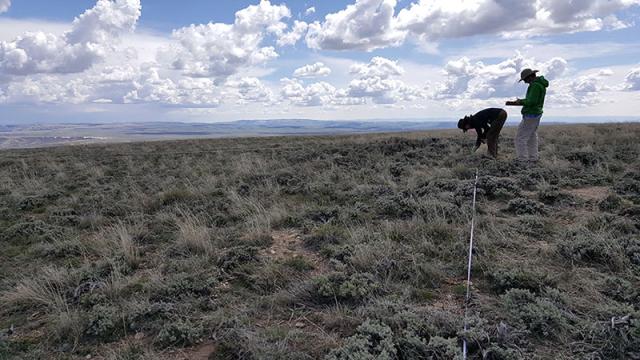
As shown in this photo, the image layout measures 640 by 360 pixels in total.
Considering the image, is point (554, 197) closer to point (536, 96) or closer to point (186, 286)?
point (536, 96)

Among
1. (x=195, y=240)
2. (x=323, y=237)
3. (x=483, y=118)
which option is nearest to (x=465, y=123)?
(x=483, y=118)

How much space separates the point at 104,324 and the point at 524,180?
7465 mm

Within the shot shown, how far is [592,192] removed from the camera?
7.60m

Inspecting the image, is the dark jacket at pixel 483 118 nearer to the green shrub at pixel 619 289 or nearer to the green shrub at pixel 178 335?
the green shrub at pixel 619 289

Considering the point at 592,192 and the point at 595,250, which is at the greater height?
the point at 592,192

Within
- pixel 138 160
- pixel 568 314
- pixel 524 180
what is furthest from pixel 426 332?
pixel 138 160

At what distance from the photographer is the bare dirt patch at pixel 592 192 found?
716 cm

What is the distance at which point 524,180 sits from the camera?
27.3 ft

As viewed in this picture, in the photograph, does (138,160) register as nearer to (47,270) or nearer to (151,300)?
(47,270)

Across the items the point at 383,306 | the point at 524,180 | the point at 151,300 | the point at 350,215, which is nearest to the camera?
the point at 383,306

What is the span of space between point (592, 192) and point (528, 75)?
351 centimetres

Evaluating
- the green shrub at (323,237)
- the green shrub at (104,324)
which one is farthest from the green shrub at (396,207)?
the green shrub at (104,324)

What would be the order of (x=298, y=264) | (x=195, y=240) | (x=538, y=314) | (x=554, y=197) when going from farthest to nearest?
(x=554, y=197), (x=195, y=240), (x=298, y=264), (x=538, y=314)

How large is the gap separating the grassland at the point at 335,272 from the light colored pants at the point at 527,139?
1.21 metres
